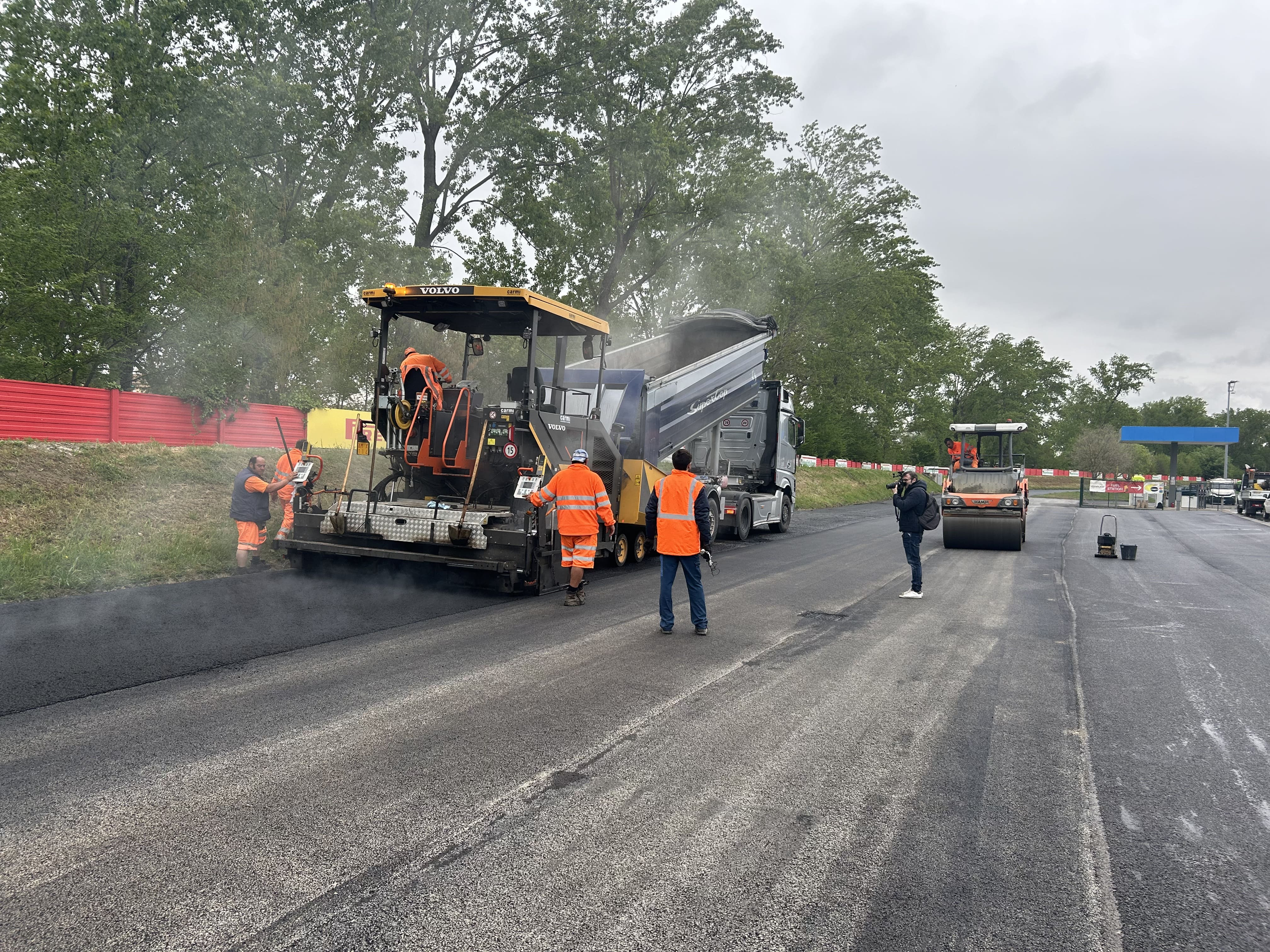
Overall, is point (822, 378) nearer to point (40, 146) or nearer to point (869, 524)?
point (869, 524)

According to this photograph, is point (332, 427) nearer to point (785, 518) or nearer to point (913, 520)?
point (785, 518)

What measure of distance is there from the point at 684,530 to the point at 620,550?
393 centimetres

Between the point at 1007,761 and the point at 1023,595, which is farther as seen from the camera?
the point at 1023,595

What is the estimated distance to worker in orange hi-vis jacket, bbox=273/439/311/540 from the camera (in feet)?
30.9

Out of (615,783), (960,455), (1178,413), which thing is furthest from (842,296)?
(1178,413)

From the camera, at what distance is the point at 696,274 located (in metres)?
26.3

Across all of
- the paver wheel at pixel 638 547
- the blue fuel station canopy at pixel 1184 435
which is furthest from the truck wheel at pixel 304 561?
the blue fuel station canopy at pixel 1184 435

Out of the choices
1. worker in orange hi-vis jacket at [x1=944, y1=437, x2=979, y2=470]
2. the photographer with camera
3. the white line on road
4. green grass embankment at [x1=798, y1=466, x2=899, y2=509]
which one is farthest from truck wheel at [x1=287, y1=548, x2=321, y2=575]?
green grass embankment at [x1=798, y1=466, x2=899, y2=509]

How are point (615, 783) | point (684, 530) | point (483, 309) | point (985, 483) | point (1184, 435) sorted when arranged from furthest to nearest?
point (1184, 435), point (985, 483), point (483, 309), point (684, 530), point (615, 783)

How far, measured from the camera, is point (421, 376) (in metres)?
9.55

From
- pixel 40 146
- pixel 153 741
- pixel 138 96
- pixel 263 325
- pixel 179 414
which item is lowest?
pixel 153 741

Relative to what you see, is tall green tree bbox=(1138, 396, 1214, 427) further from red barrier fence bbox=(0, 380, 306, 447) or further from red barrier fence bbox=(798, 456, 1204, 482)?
red barrier fence bbox=(0, 380, 306, 447)

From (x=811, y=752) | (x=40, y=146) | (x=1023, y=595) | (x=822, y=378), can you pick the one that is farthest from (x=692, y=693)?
(x=822, y=378)

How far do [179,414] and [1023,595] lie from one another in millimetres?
15313
